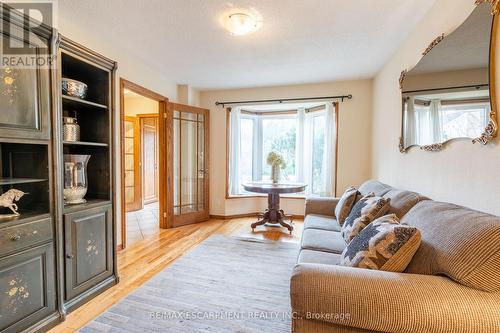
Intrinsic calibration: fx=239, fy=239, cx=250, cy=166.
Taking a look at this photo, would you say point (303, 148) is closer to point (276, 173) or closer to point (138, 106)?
point (276, 173)

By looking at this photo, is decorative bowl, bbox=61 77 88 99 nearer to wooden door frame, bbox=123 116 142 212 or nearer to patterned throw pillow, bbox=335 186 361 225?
patterned throw pillow, bbox=335 186 361 225

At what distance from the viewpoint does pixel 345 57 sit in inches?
119

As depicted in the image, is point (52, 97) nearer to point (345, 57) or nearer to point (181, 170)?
point (181, 170)

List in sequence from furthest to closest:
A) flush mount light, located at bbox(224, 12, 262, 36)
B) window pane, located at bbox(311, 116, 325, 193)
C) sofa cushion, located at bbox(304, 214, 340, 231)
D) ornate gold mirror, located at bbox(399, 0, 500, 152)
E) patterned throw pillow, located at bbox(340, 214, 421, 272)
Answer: window pane, located at bbox(311, 116, 325, 193)
sofa cushion, located at bbox(304, 214, 340, 231)
flush mount light, located at bbox(224, 12, 262, 36)
ornate gold mirror, located at bbox(399, 0, 500, 152)
patterned throw pillow, located at bbox(340, 214, 421, 272)

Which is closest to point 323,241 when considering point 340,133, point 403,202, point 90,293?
point 403,202

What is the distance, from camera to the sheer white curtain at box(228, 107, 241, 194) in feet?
14.9

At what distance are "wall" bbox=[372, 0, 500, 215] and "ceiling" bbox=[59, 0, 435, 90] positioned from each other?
0.68ft

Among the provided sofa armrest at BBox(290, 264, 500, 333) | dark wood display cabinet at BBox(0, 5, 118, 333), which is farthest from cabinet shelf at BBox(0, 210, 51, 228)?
sofa armrest at BBox(290, 264, 500, 333)

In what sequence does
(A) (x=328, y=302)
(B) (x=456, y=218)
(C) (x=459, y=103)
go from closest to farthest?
(A) (x=328, y=302), (B) (x=456, y=218), (C) (x=459, y=103)

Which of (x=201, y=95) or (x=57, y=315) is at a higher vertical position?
(x=201, y=95)

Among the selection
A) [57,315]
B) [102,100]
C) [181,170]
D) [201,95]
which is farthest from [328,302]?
[201,95]

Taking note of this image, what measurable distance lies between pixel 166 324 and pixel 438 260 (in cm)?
169

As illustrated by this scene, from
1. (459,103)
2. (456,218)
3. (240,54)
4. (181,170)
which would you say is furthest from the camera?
(181,170)

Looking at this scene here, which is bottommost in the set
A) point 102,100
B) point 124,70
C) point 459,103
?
point 459,103
